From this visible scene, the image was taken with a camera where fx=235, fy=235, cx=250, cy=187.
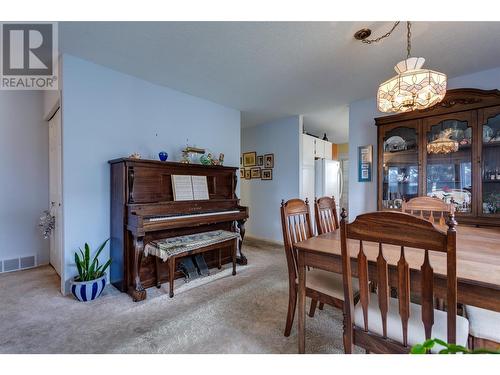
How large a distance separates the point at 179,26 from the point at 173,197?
5.61 feet

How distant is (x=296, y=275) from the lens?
1.72m

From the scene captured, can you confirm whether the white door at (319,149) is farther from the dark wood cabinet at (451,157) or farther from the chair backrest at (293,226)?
the chair backrest at (293,226)

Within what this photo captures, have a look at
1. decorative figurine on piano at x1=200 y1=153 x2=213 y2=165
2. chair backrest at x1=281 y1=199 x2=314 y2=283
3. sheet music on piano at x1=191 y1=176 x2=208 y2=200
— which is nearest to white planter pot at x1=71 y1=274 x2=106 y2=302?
sheet music on piano at x1=191 y1=176 x2=208 y2=200

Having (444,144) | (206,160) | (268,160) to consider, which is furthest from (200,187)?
(444,144)

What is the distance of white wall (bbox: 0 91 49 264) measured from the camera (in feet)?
9.86

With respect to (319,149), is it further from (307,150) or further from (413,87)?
(413,87)

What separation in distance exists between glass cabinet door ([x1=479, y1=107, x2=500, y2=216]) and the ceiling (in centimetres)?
64

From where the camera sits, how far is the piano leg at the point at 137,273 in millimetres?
2244

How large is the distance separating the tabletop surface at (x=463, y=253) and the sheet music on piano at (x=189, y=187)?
1752 millimetres

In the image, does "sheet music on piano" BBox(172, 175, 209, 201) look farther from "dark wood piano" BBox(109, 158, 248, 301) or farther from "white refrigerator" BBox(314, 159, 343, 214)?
"white refrigerator" BBox(314, 159, 343, 214)

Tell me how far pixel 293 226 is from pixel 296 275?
1.16 ft

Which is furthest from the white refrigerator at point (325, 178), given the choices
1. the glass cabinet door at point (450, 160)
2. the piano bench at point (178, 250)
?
the piano bench at point (178, 250)
